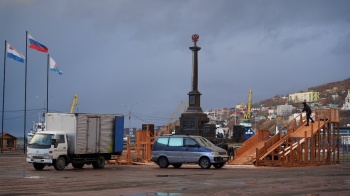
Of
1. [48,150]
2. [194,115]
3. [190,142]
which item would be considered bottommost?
[48,150]

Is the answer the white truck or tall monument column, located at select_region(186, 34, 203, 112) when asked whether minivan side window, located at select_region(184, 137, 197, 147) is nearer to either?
the white truck

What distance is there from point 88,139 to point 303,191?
16979 mm

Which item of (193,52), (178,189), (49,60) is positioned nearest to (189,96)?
(193,52)

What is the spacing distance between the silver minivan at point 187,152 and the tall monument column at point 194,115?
101 ft

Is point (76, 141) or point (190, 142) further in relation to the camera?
point (190, 142)

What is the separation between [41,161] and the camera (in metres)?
29.3

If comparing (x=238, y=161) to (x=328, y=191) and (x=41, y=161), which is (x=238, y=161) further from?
(x=328, y=191)

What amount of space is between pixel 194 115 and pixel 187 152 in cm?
3245

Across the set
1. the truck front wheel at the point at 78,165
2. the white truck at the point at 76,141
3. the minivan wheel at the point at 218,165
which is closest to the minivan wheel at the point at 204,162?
the minivan wheel at the point at 218,165

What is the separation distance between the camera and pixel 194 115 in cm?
6450

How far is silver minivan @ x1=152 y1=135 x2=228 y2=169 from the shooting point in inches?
1244

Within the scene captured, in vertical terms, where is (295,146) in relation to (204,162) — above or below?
above

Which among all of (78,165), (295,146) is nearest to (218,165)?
(295,146)

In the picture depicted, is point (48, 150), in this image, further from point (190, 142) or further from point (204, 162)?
point (204, 162)
